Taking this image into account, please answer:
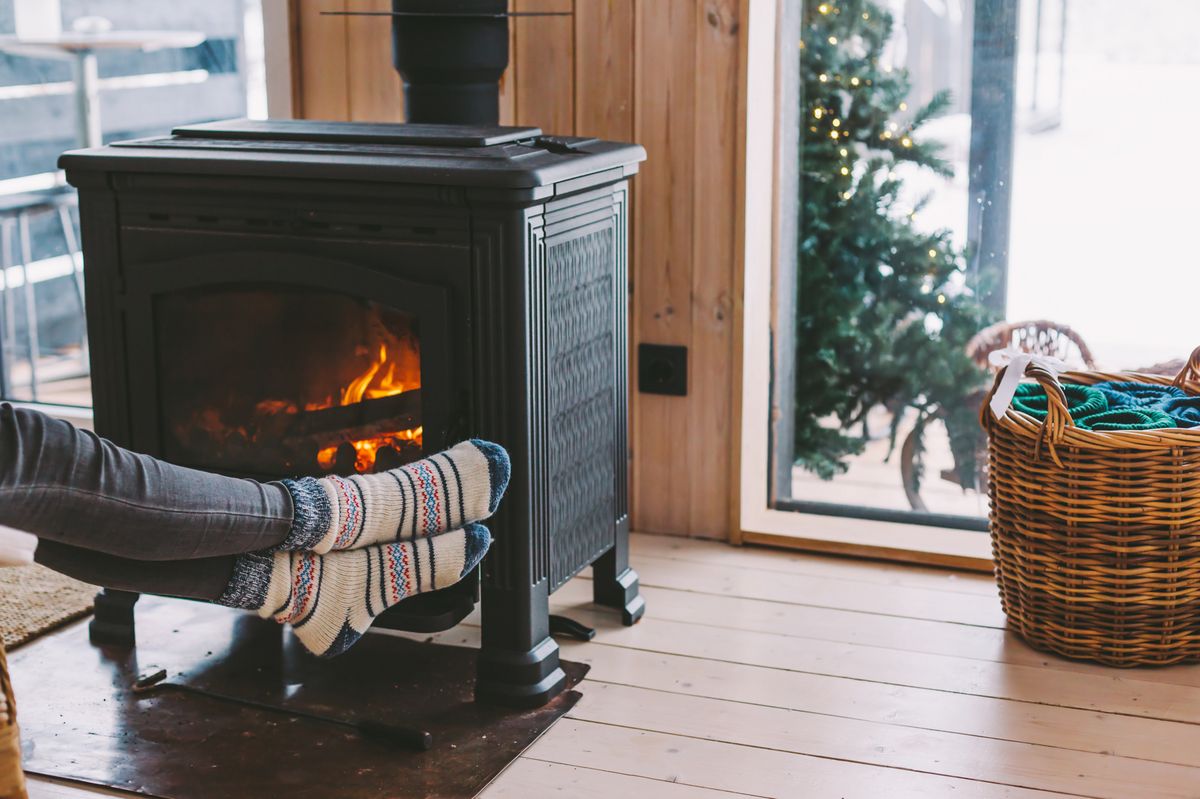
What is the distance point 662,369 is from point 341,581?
99 centimetres

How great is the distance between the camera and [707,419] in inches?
102

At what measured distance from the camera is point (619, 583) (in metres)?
2.29

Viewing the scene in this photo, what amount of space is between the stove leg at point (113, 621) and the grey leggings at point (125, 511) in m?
0.48

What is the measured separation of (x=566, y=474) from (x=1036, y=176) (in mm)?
1064

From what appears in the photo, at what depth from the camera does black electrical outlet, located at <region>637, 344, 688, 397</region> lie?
259 cm

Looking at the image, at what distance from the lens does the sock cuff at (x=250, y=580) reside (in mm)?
1732

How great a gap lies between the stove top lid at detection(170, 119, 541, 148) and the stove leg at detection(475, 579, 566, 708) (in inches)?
25.6

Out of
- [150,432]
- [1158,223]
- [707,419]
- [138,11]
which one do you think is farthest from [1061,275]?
[138,11]

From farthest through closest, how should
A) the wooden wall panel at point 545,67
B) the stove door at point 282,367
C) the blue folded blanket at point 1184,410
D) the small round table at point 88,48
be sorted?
1. the small round table at point 88,48
2. the wooden wall panel at point 545,67
3. the blue folded blanket at point 1184,410
4. the stove door at point 282,367

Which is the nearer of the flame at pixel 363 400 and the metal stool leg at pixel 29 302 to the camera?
the flame at pixel 363 400

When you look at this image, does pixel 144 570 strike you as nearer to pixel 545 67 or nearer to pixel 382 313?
pixel 382 313

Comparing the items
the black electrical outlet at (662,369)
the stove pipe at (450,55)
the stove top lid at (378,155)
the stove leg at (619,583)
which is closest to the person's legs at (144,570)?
the stove top lid at (378,155)

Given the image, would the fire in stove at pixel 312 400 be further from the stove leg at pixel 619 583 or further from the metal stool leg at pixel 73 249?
the metal stool leg at pixel 73 249

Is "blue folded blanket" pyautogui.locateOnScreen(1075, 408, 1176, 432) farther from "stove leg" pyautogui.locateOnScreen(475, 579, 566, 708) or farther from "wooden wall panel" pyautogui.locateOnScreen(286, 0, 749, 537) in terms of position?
"stove leg" pyautogui.locateOnScreen(475, 579, 566, 708)
